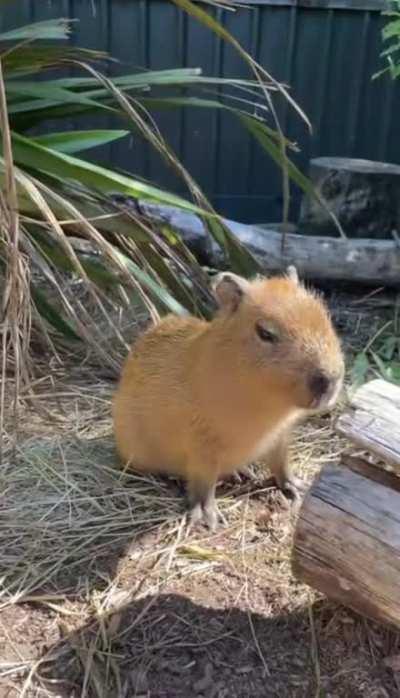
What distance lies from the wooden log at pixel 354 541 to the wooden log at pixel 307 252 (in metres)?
1.99

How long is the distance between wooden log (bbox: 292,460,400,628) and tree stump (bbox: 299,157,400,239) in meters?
2.50

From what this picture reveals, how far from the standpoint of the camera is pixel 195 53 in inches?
222

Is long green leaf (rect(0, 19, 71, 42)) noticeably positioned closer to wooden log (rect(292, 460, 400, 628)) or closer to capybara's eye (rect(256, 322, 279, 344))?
capybara's eye (rect(256, 322, 279, 344))

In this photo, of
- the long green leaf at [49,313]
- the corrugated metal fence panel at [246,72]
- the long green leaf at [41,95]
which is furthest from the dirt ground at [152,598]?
the corrugated metal fence panel at [246,72]

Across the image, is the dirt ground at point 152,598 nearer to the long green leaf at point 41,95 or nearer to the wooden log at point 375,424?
the wooden log at point 375,424

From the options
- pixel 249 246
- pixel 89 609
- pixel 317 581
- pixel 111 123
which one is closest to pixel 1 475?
pixel 89 609

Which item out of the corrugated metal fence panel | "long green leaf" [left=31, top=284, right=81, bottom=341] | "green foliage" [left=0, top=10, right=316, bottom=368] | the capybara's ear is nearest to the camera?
the capybara's ear

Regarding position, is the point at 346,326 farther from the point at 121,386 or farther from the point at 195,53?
the point at 195,53

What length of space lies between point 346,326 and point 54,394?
1.45 meters

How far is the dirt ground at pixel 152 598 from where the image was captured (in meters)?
2.08

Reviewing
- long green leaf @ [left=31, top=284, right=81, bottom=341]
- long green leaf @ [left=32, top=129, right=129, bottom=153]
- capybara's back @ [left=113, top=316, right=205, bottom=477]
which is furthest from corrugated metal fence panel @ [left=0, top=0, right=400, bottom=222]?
capybara's back @ [left=113, top=316, right=205, bottom=477]

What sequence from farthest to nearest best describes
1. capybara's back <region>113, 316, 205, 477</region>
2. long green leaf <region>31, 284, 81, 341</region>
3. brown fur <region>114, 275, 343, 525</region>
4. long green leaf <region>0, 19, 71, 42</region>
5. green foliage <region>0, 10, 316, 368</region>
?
long green leaf <region>31, 284, 81, 341</region> → long green leaf <region>0, 19, 71, 42</region> → green foliage <region>0, 10, 316, 368</region> → capybara's back <region>113, 316, 205, 477</region> → brown fur <region>114, 275, 343, 525</region>

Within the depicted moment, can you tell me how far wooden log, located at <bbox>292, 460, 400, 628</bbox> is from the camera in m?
2.00

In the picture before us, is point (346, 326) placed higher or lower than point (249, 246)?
lower
